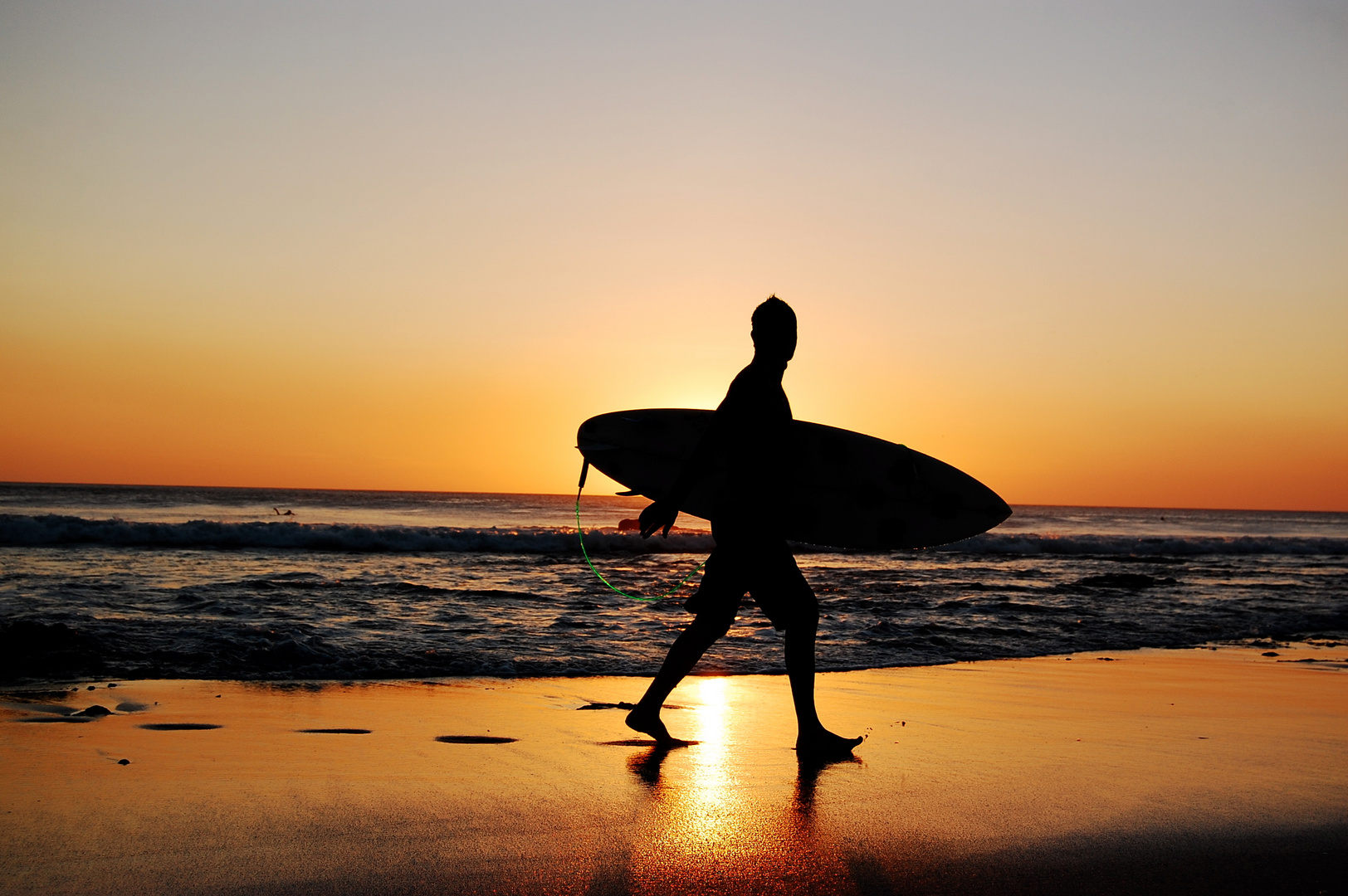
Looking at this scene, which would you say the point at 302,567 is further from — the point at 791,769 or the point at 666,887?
the point at 666,887

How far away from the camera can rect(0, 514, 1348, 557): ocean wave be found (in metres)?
19.2

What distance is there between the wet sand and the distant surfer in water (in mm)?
399

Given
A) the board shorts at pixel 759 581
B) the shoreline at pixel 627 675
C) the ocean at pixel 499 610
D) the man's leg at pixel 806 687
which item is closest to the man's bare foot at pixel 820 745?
the man's leg at pixel 806 687

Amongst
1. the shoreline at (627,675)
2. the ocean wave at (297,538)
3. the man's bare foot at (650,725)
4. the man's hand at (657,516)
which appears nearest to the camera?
the man's hand at (657,516)

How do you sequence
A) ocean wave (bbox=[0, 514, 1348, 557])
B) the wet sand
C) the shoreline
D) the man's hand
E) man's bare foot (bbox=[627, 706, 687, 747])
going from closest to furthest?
the wet sand, the man's hand, man's bare foot (bbox=[627, 706, 687, 747]), the shoreline, ocean wave (bbox=[0, 514, 1348, 557])

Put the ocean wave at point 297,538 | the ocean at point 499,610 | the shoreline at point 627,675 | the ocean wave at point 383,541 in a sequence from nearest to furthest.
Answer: the shoreline at point 627,675
the ocean at point 499,610
the ocean wave at point 297,538
the ocean wave at point 383,541

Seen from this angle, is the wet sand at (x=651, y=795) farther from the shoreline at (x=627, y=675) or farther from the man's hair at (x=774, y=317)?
→ the man's hair at (x=774, y=317)

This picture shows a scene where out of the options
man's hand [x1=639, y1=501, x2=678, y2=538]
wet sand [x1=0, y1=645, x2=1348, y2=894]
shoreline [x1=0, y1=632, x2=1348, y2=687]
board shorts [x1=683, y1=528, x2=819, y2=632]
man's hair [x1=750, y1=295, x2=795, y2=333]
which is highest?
man's hair [x1=750, y1=295, x2=795, y2=333]

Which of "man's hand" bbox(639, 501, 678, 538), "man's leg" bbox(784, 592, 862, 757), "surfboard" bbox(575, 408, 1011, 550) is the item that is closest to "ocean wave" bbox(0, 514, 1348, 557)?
"surfboard" bbox(575, 408, 1011, 550)

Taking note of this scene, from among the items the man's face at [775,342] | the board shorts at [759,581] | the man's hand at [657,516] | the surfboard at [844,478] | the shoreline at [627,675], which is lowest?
the shoreline at [627,675]

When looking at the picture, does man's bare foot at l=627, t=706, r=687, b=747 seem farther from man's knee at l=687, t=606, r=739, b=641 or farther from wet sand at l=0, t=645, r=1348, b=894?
man's knee at l=687, t=606, r=739, b=641

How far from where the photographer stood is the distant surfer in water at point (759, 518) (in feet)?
12.5

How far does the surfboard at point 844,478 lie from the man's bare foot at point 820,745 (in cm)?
118

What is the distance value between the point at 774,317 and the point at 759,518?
33.1 inches
